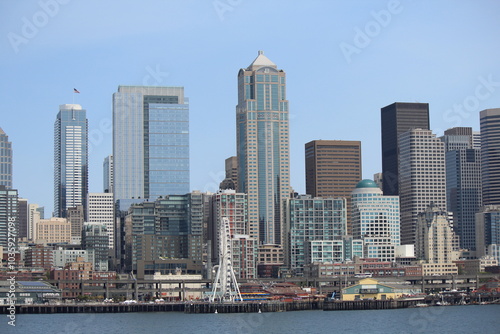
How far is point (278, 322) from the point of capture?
165750mm

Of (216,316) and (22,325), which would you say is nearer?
(22,325)

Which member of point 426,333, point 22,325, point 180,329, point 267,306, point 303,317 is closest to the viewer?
point 426,333

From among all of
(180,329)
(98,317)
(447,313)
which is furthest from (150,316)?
(447,313)

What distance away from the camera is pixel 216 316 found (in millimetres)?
185125

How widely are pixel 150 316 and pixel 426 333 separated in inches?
2490

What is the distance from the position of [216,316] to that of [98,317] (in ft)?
72.2

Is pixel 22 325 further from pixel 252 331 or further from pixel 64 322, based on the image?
pixel 252 331

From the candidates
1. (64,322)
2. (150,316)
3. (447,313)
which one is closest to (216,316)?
(150,316)

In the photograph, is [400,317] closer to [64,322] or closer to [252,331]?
[252,331]

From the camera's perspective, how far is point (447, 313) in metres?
185

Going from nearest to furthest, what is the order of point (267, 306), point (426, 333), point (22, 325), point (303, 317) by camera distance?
1. point (426, 333)
2. point (22, 325)
3. point (303, 317)
4. point (267, 306)

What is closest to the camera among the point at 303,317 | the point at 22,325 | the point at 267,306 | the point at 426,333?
the point at 426,333

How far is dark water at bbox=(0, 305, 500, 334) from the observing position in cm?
15088

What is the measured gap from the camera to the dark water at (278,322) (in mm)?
150875
